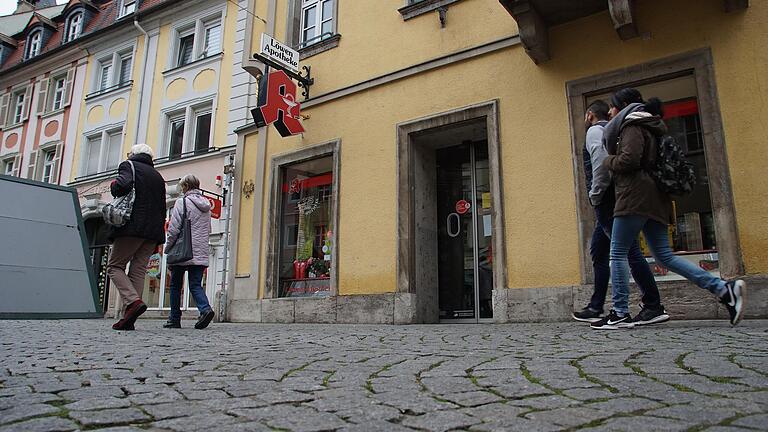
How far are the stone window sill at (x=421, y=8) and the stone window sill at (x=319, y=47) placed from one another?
4.23 ft

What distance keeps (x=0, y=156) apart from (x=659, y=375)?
23610 millimetres

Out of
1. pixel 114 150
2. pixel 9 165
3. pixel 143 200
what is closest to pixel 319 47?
pixel 143 200

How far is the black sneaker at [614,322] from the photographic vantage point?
4.71 metres

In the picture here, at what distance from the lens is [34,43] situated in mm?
22094

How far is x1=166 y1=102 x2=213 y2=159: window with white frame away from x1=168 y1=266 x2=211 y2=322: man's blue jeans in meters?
8.36

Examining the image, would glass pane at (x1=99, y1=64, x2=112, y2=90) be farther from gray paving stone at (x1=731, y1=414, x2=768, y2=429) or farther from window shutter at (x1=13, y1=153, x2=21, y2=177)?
gray paving stone at (x1=731, y1=414, x2=768, y2=429)

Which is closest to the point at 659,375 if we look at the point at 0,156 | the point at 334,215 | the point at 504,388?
the point at 504,388

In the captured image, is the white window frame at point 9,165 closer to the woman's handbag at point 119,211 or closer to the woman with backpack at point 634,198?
the woman's handbag at point 119,211

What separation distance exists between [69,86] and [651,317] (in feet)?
63.2

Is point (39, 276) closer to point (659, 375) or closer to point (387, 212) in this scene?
point (387, 212)

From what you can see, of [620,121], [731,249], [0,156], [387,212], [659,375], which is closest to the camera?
[659,375]

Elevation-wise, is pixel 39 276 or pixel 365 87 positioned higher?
pixel 365 87

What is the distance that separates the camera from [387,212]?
27.6 feet

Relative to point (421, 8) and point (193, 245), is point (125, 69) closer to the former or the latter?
point (421, 8)
